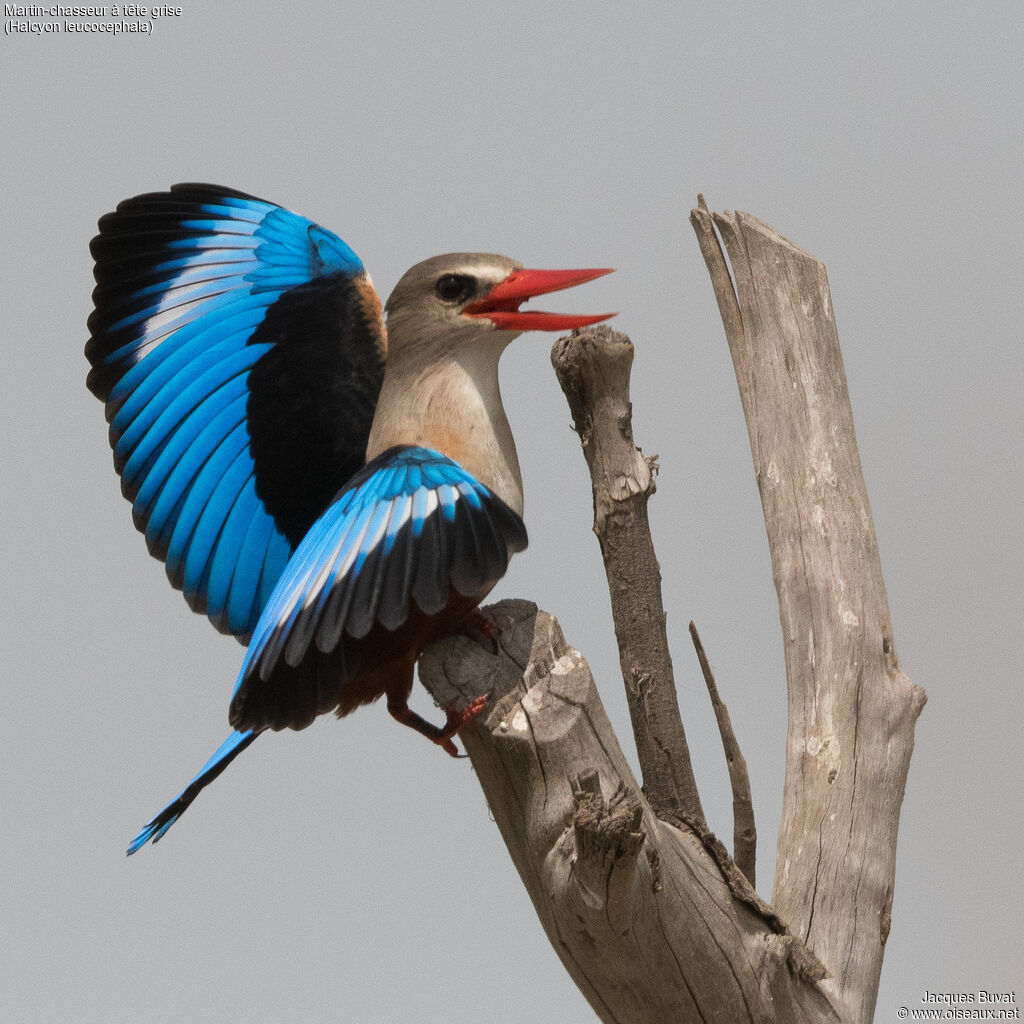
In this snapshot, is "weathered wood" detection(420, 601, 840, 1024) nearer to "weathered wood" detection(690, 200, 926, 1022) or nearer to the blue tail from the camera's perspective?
"weathered wood" detection(690, 200, 926, 1022)

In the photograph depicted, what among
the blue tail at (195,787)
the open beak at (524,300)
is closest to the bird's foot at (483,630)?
the blue tail at (195,787)

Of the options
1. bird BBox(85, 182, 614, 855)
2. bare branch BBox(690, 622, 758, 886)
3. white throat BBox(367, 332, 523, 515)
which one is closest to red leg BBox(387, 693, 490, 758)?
bird BBox(85, 182, 614, 855)

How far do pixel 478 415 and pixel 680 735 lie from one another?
0.78 metres

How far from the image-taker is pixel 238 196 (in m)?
2.69

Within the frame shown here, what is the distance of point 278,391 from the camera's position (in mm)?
2570

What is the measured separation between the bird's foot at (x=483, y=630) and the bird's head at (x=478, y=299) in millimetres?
510

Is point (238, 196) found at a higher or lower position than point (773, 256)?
higher

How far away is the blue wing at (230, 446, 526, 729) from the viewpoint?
6.19ft

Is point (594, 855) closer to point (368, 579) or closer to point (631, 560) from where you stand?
point (368, 579)

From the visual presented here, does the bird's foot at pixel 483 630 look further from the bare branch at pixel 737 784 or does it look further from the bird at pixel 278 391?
the bare branch at pixel 737 784

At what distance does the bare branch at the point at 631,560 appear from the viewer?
253 cm

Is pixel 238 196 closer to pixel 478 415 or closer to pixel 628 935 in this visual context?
pixel 478 415

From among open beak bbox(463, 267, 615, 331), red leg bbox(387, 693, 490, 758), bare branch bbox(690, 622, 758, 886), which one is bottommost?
bare branch bbox(690, 622, 758, 886)

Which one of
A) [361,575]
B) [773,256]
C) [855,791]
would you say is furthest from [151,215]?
[855,791]
